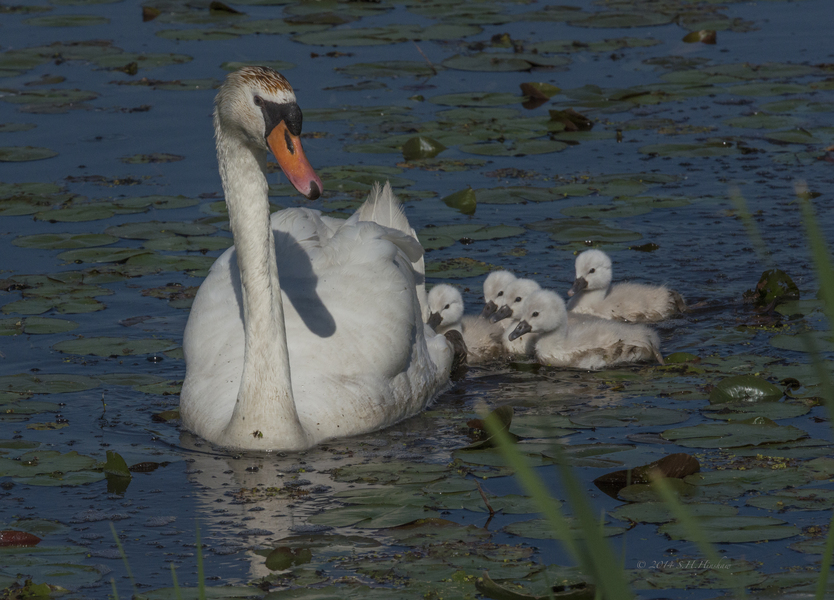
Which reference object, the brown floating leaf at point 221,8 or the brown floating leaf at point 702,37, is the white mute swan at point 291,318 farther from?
the brown floating leaf at point 221,8

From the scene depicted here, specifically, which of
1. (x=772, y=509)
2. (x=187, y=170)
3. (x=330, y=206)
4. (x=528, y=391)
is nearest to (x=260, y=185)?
(x=528, y=391)

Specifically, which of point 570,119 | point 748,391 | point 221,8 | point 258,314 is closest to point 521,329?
point 748,391

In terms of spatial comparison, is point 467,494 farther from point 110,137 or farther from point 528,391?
point 110,137

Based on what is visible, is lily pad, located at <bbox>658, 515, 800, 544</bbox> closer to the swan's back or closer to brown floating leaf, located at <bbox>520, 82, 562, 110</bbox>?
the swan's back

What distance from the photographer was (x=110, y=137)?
39.9 feet

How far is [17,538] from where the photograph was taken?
17.8ft

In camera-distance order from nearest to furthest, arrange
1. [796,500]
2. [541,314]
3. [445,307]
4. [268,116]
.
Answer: [796,500] < [268,116] < [541,314] < [445,307]

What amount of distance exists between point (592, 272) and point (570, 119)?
12.2 ft

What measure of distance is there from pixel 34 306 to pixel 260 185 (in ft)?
9.26

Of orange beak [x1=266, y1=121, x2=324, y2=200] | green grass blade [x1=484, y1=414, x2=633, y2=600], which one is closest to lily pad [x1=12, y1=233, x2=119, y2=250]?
orange beak [x1=266, y1=121, x2=324, y2=200]

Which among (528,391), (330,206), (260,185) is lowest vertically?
(528,391)

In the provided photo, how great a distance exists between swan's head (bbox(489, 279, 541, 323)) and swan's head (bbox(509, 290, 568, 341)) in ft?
0.26

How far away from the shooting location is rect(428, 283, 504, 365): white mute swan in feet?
27.2

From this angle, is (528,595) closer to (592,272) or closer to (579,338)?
(579,338)
